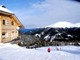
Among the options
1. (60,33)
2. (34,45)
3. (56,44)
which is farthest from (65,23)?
(34,45)

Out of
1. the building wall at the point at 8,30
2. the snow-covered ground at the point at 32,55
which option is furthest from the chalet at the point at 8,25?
the snow-covered ground at the point at 32,55

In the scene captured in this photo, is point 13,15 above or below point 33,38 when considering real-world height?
above

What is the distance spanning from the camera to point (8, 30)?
131 ft

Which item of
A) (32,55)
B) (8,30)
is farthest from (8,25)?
(32,55)

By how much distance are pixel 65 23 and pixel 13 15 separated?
71.9 feet

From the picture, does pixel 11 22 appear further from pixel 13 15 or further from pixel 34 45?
pixel 34 45

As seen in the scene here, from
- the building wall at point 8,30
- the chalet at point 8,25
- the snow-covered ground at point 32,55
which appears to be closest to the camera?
the snow-covered ground at point 32,55

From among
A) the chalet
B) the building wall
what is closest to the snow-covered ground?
the building wall

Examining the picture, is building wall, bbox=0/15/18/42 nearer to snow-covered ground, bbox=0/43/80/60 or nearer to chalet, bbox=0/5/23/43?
chalet, bbox=0/5/23/43

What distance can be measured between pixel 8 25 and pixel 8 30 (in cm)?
101

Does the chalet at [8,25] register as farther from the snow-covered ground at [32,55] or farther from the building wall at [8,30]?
the snow-covered ground at [32,55]

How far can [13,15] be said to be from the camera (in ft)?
133

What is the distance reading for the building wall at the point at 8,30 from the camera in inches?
1486

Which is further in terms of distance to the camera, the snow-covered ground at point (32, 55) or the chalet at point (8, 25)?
the chalet at point (8, 25)
